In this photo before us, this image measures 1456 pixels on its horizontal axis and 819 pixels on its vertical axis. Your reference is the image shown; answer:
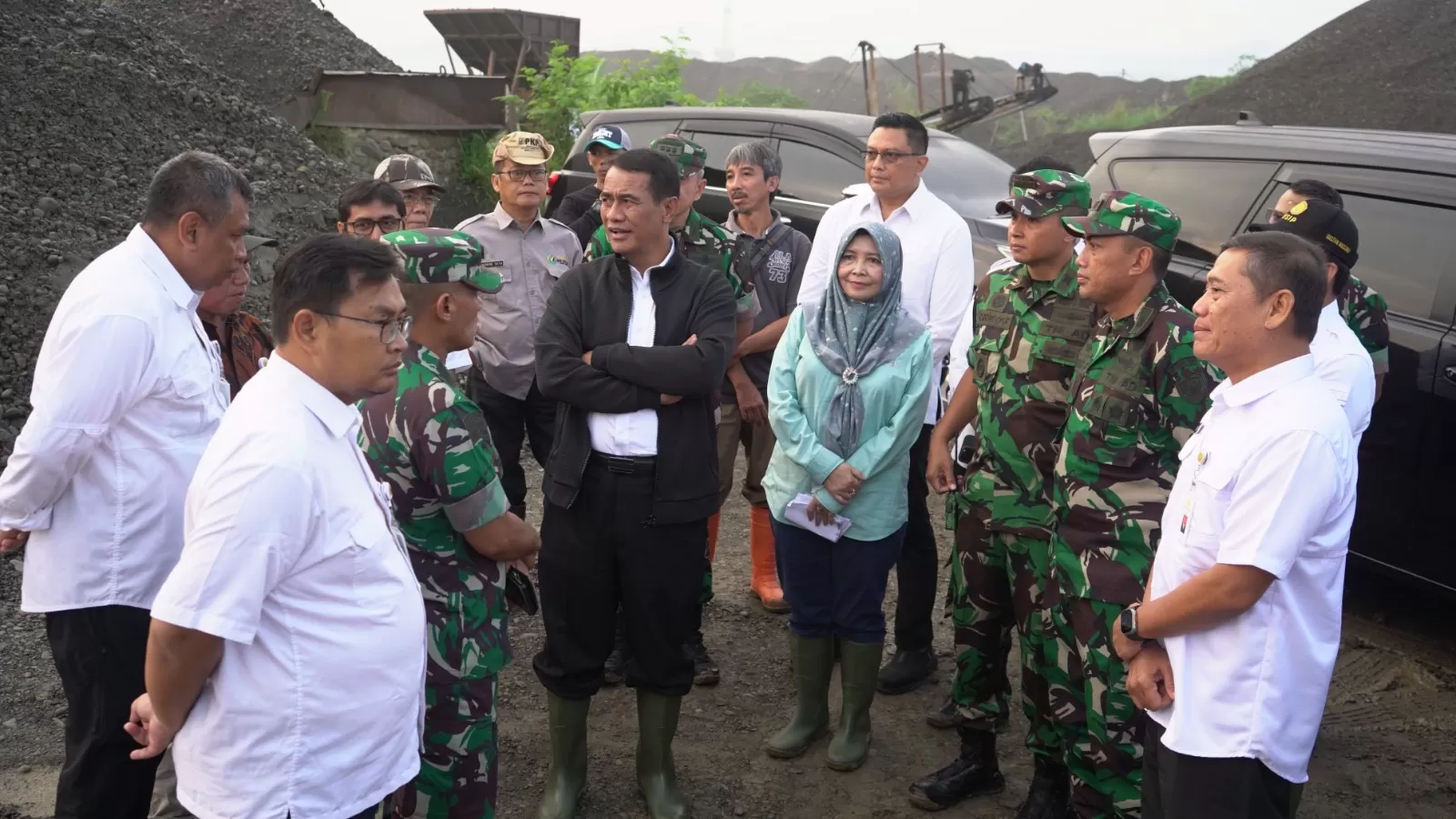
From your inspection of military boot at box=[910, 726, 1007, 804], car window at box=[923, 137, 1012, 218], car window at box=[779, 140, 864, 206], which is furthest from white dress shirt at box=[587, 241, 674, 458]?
car window at box=[923, 137, 1012, 218]

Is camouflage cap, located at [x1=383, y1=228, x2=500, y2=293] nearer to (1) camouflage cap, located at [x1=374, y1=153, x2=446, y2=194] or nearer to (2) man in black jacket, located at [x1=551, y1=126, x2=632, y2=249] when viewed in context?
(1) camouflage cap, located at [x1=374, y1=153, x2=446, y2=194]

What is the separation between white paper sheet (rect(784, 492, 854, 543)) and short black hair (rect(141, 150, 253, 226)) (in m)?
2.04

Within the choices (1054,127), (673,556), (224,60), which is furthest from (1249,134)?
(1054,127)

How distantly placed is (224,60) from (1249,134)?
1401 cm

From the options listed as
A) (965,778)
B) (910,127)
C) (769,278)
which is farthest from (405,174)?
(965,778)

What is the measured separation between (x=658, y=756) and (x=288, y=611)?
1916 mm

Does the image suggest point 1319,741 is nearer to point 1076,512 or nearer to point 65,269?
→ point 1076,512

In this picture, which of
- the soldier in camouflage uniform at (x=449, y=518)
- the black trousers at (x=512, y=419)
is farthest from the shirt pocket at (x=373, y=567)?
the black trousers at (x=512, y=419)

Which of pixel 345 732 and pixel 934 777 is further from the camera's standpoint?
pixel 934 777

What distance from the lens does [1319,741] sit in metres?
4.26

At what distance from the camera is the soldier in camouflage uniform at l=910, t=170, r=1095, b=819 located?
349 centimetres

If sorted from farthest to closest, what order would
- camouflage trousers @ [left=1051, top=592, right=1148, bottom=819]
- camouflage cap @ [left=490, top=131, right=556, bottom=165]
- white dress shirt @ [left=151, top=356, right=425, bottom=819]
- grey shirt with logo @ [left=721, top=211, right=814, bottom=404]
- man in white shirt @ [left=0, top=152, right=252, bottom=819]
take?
grey shirt with logo @ [left=721, top=211, right=814, bottom=404], camouflage cap @ [left=490, top=131, right=556, bottom=165], camouflage trousers @ [left=1051, top=592, right=1148, bottom=819], man in white shirt @ [left=0, top=152, right=252, bottom=819], white dress shirt @ [left=151, top=356, right=425, bottom=819]

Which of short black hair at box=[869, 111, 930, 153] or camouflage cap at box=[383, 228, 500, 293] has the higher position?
short black hair at box=[869, 111, 930, 153]

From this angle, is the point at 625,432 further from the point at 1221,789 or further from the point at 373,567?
the point at 1221,789
